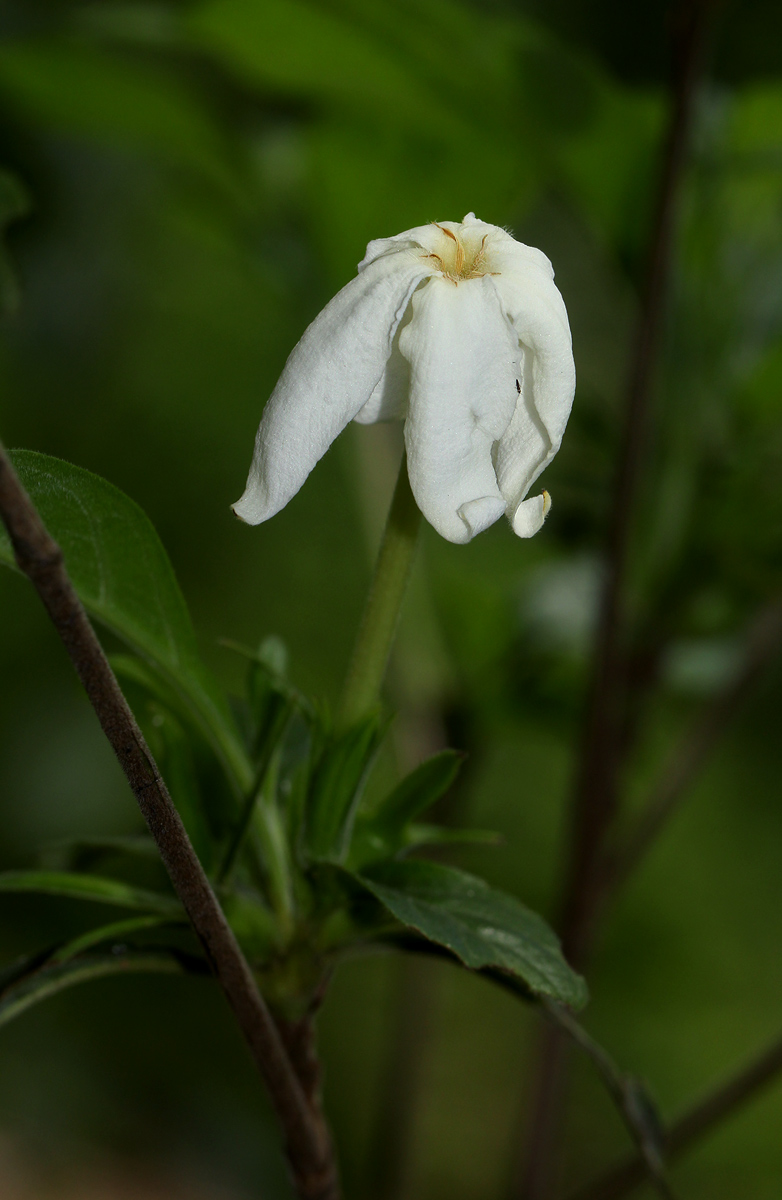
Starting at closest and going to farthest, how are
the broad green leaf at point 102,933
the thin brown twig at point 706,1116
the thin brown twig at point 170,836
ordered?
the thin brown twig at point 170,836 → the broad green leaf at point 102,933 → the thin brown twig at point 706,1116

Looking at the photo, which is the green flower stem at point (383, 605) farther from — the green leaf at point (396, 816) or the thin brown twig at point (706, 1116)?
the thin brown twig at point (706, 1116)

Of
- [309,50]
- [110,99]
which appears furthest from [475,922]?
[110,99]

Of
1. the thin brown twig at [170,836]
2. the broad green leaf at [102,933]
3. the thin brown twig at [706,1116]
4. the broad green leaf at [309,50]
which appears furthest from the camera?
the broad green leaf at [309,50]

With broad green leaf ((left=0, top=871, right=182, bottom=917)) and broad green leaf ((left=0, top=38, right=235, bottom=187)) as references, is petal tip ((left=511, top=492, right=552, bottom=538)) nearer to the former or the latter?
broad green leaf ((left=0, top=871, right=182, bottom=917))

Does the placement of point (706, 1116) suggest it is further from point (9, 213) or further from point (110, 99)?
point (110, 99)

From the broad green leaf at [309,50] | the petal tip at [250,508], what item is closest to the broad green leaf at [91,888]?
the petal tip at [250,508]

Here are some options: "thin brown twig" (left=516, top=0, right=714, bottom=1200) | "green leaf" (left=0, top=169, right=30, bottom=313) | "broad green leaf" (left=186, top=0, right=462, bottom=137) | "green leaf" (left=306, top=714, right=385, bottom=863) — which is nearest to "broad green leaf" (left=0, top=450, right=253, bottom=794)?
"green leaf" (left=306, top=714, right=385, bottom=863)
